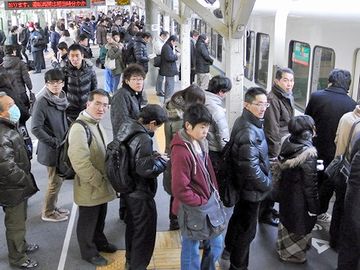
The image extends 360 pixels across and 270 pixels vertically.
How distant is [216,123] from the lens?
388 centimetres

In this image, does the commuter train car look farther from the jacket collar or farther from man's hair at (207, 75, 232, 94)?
the jacket collar

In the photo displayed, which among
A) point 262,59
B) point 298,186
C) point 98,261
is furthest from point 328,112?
point 262,59

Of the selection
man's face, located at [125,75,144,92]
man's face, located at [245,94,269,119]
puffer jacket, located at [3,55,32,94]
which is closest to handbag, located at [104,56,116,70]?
puffer jacket, located at [3,55,32,94]

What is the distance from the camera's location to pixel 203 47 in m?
9.68

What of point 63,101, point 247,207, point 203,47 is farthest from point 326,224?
point 203,47

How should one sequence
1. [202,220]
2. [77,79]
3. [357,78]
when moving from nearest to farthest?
1. [202,220]
2. [357,78]
3. [77,79]

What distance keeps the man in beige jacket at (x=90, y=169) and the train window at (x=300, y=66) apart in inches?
147

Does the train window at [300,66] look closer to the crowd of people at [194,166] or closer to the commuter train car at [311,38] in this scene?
the commuter train car at [311,38]

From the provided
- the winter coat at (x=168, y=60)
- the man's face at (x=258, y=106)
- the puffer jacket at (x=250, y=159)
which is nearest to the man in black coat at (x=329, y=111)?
the puffer jacket at (x=250, y=159)

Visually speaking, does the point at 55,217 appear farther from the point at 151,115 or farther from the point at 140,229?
the point at 151,115

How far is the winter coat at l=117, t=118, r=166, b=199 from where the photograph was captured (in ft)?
10.2

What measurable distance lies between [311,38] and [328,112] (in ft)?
6.84

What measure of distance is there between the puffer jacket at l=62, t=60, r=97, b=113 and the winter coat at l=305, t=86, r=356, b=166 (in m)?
2.56

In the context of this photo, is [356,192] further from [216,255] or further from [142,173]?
[142,173]
